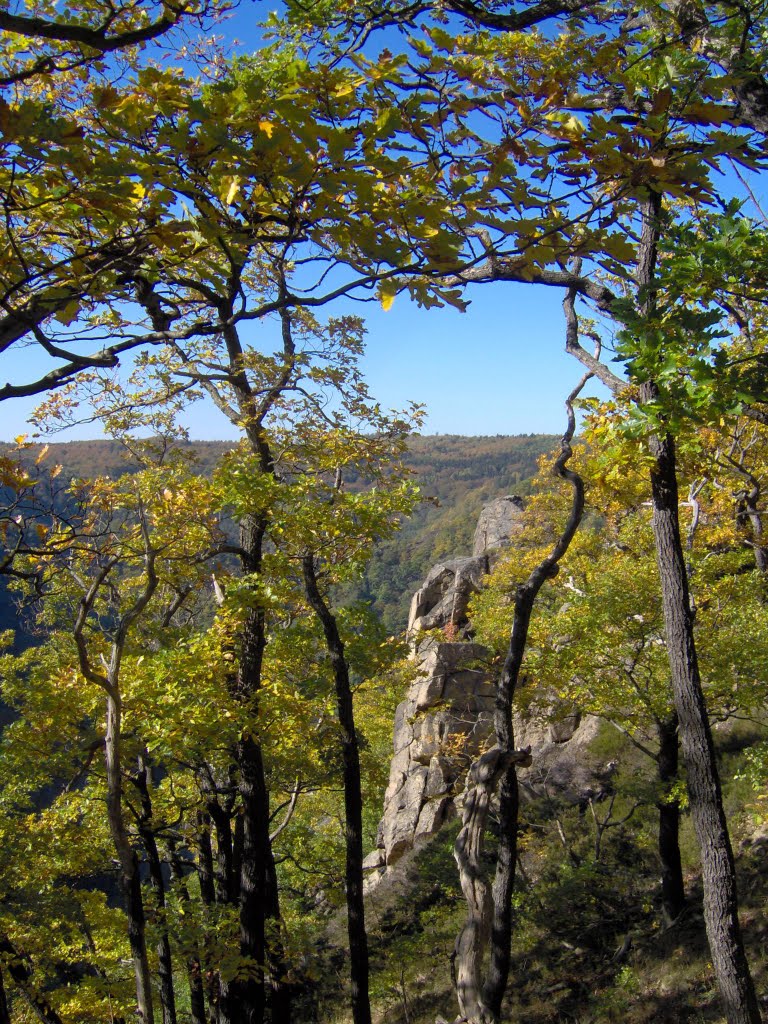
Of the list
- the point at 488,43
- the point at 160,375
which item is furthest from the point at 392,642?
the point at 488,43

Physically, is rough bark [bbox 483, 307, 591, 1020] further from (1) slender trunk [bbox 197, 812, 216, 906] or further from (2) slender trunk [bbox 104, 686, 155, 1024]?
(1) slender trunk [bbox 197, 812, 216, 906]

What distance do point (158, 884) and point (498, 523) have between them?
32372 millimetres

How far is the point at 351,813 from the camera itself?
10.2 m

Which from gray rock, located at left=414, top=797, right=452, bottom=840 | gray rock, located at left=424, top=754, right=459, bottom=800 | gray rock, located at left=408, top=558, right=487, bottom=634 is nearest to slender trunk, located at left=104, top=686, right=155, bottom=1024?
gray rock, located at left=414, top=797, right=452, bottom=840

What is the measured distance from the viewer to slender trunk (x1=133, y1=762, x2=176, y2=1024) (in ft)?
30.1

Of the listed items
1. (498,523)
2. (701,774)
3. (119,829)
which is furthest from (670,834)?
(498,523)

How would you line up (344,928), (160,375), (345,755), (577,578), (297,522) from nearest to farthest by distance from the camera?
1. (297,522)
2. (160,375)
3. (345,755)
4. (577,578)
5. (344,928)

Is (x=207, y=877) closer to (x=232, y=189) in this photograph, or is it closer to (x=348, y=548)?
(x=348, y=548)

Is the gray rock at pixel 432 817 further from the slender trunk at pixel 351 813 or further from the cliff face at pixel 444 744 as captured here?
the slender trunk at pixel 351 813

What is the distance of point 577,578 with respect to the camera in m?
14.8

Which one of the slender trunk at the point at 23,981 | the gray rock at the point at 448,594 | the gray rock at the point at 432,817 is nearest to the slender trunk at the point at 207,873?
the slender trunk at the point at 23,981

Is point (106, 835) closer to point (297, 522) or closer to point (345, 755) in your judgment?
point (345, 755)

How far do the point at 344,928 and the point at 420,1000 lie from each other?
612 cm

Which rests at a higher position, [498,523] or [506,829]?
[498,523]
